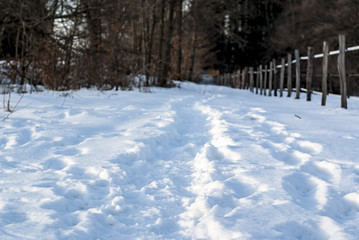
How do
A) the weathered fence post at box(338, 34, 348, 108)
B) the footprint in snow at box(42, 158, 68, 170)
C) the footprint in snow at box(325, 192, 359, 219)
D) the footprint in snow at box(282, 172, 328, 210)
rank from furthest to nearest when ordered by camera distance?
the weathered fence post at box(338, 34, 348, 108) < the footprint in snow at box(42, 158, 68, 170) < the footprint in snow at box(282, 172, 328, 210) < the footprint in snow at box(325, 192, 359, 219)

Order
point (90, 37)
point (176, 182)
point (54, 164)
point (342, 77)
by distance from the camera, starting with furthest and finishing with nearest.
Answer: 1. point (90, 37)
2. point (342, 77)
3. point (54, 164)
4. point (176, 182)

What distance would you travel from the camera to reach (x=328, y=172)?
306cm

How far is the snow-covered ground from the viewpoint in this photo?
6.81 ft

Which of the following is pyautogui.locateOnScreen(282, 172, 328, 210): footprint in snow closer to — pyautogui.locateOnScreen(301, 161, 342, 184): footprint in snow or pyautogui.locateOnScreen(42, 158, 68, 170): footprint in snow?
pyautogui.locateOnScreen(301, 161, 342, 184): footprint in snow

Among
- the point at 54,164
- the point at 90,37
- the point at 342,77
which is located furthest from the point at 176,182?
the point at 90,37

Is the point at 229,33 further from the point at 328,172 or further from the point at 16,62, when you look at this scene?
the point at 328,172

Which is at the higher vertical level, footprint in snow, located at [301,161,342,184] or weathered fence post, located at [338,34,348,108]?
weathered fence post, located at [338,34,348,108]

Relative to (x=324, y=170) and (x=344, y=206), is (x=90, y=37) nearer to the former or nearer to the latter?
(x=324, y=170)

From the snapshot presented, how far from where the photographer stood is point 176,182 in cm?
297

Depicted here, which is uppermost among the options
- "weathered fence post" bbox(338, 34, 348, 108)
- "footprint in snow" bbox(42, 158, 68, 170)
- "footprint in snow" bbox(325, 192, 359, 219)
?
"weathered fence post" bbox(338, 34, 348, 108)

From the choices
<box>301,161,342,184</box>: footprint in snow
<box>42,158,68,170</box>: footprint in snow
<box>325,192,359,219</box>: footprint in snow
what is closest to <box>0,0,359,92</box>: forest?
<box>42,158,68,170</box>: footprint in snow

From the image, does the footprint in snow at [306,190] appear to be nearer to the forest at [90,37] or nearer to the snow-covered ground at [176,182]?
the snow-covered ground at [176,182]

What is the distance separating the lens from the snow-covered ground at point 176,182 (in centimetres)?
207

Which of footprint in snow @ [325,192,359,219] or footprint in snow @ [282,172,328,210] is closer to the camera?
footprint in snow @ [325,192,359,219]
